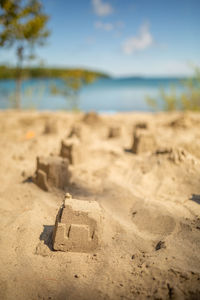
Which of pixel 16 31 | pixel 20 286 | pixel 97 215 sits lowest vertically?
pixel 20 286

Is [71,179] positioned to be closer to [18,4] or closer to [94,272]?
[94,272]

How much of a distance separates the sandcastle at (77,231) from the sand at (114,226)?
5 cm

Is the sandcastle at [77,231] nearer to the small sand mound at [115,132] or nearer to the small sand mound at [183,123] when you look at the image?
the small sand mound at [115,132]

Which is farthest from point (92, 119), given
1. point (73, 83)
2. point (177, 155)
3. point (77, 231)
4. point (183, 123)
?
point (77, 231)

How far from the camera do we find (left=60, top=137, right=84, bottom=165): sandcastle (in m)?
3.31

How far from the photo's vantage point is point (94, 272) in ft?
4.68

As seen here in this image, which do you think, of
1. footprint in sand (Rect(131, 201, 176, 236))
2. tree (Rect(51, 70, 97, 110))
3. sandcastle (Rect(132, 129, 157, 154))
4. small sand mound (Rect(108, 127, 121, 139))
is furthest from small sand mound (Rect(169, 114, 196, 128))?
tree (Rect(51, 70, 97, 110))

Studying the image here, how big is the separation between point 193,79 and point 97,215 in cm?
672

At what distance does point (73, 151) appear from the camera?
330 cm

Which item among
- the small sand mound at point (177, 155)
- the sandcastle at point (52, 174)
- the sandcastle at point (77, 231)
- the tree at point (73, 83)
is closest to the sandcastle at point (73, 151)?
the sandcastle at point (52, 174)

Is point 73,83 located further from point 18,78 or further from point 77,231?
point 77,231

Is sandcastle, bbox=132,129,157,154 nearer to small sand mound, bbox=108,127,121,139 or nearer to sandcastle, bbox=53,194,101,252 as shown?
small sand mound, bbox=108,127,121,139

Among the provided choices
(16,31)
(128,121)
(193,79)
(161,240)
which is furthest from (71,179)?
(193,79)

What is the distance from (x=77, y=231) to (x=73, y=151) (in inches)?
71.5
